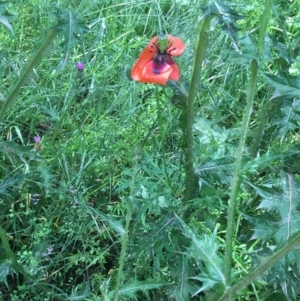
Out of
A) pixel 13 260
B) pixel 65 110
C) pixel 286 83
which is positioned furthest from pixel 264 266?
pixel 65 110

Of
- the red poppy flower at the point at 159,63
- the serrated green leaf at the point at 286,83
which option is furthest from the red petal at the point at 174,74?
the serrated green leaf at the point at 286,83

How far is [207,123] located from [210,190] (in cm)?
34

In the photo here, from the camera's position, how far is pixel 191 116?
4.65 feet

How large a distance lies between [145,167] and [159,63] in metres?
0.31

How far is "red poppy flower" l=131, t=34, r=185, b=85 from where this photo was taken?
133cm

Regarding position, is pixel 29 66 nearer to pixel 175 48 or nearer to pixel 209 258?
pixel 175 48

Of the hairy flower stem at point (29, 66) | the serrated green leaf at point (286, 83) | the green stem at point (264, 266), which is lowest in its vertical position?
the green stem at point (264, 266)

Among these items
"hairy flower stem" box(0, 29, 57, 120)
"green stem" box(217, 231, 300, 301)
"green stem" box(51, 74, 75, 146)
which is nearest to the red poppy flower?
"hairy flower stem" box(0, 29, 57, 120)

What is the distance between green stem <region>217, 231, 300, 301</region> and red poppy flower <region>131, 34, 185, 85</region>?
47 centimetres

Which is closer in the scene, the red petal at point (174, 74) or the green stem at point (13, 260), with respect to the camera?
the red petal at point (174, 74)

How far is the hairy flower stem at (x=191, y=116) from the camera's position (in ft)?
4.26

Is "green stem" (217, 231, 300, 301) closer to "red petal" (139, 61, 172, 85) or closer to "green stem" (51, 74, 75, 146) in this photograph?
"red petal" (139, 61, 172, 85)

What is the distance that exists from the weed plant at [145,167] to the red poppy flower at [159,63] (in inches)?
2.1

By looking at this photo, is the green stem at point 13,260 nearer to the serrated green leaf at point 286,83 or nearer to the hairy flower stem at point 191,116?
the hairy flower stem at point 191,116
